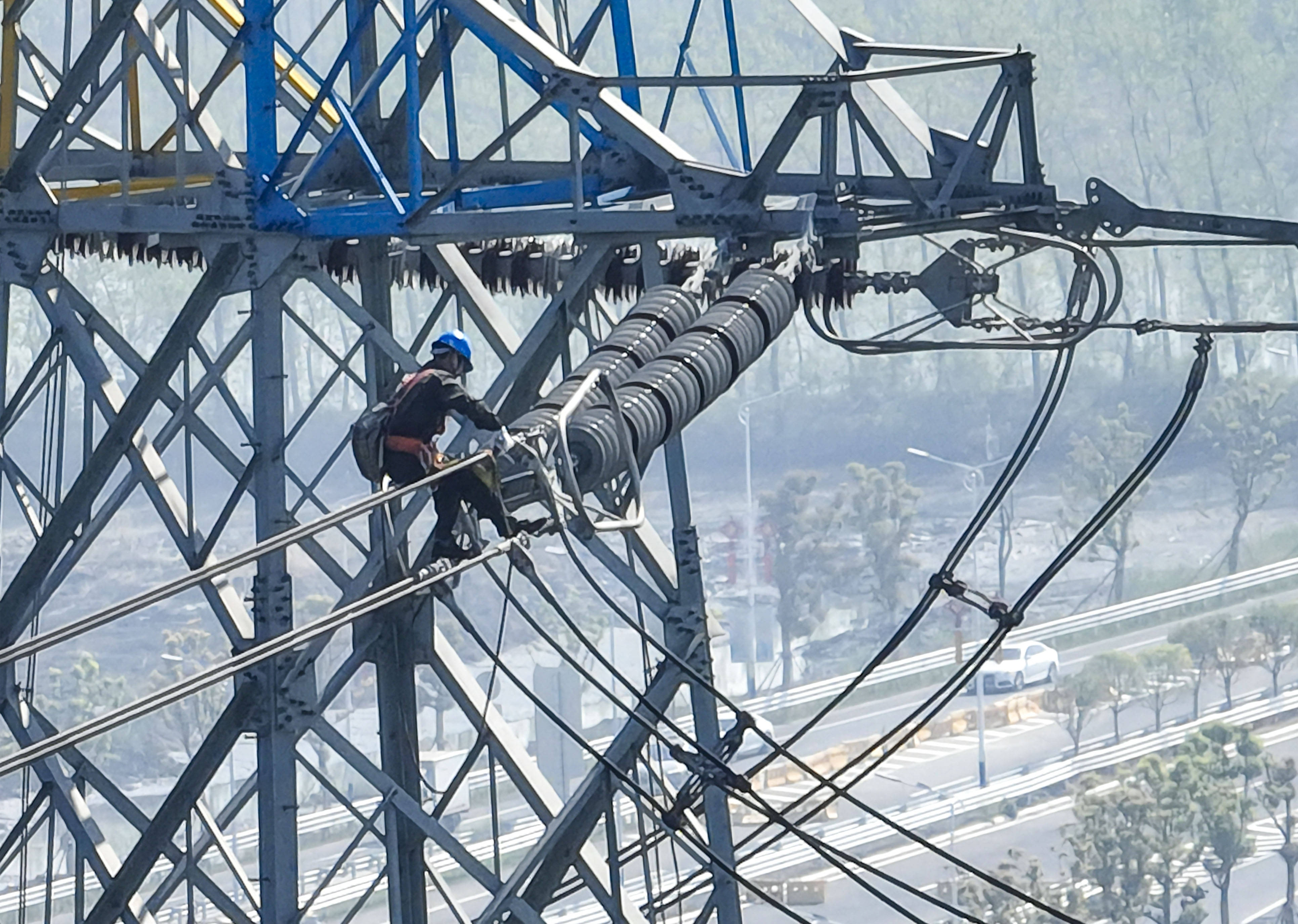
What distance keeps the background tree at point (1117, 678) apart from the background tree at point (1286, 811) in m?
6.40

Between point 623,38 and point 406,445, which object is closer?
point 406,445

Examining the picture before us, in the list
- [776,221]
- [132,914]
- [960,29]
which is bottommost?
[132,914]

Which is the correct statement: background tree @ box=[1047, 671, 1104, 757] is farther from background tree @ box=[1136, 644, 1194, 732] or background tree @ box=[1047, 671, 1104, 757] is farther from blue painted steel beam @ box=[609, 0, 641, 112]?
blue painted steel beam @ box=[609, 0, 641, 112]

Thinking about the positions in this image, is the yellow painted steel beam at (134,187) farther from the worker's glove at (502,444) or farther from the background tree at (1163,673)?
the background tree at (1163,673)

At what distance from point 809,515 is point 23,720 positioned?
67663 mm

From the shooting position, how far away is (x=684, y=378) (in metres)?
9.32

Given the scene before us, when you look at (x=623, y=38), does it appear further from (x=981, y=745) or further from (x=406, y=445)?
(x=981, y=745)

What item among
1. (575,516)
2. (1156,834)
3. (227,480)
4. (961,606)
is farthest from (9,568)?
(575,516)

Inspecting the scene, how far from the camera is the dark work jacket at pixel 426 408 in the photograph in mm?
9430

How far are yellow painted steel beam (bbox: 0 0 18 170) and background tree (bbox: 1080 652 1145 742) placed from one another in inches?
2376

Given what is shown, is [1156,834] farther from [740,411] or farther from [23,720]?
[23,720]

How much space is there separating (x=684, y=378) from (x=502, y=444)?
1192 millimetres

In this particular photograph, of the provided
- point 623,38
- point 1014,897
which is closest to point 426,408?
point 623,38

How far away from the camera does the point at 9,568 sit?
297 ft
